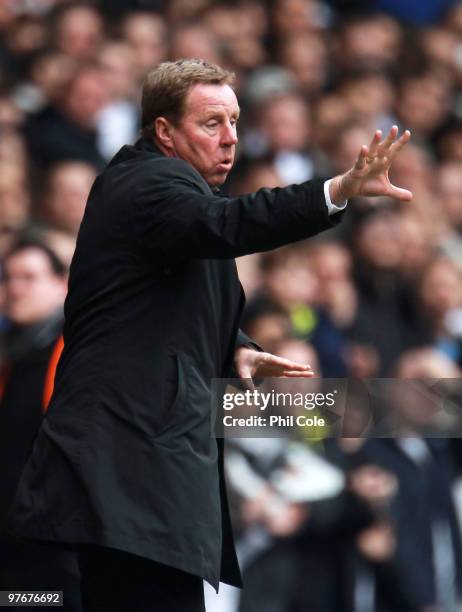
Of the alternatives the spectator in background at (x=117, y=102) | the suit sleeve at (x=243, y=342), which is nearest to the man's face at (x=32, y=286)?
the suit sleeve at (x=243, y=342)

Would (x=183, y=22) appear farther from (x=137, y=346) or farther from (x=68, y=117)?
(x=137, y=346)

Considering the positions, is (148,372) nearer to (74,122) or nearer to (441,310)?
(74,122)

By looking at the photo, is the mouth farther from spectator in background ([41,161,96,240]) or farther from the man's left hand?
spectator in background ([41,161,96,240])

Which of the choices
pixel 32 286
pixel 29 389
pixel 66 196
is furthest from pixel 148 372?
pixel 66 196

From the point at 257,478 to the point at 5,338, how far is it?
4.97 ft

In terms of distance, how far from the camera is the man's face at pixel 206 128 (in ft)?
11.1

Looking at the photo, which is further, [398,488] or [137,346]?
[398,488]

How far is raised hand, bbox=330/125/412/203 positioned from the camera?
2.97 meters

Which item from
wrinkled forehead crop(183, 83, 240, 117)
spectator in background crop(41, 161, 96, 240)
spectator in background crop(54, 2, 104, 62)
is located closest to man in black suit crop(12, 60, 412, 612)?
wrinkled forehead crop(183, 83, 240, 117)

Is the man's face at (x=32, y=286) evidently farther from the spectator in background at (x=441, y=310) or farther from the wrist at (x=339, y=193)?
the spectator in background at (x=441, y=310)

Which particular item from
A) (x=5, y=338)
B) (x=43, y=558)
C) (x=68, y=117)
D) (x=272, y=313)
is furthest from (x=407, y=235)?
(x=43, y=558)

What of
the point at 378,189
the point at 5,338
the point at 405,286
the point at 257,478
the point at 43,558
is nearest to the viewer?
the point at 378,189

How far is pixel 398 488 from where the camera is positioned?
6.48 metres

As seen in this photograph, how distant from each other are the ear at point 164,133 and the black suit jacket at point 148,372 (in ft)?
0.49
